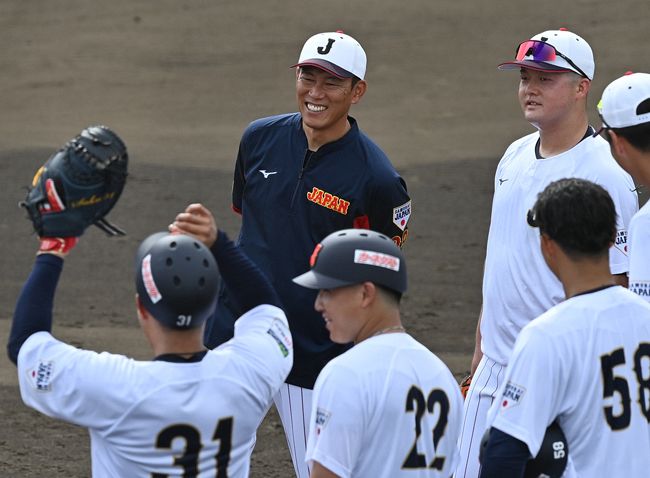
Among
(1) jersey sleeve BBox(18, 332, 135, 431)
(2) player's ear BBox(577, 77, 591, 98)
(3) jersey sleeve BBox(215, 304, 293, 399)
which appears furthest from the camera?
(2) player's ear BBox(577, 77, 591, 98)

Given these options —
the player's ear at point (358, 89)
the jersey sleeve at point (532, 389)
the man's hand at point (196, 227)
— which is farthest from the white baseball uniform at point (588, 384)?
the player's ear at point (358, 89)

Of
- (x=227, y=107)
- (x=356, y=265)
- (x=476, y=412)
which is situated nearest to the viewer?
(x=356, y=265)

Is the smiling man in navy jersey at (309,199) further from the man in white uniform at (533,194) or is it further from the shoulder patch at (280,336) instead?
the shoulder patch at (280,336)

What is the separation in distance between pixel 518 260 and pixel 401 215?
63 cm

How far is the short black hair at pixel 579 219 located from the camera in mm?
3502

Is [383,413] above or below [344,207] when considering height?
below

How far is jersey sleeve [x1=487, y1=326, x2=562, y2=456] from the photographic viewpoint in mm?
3400

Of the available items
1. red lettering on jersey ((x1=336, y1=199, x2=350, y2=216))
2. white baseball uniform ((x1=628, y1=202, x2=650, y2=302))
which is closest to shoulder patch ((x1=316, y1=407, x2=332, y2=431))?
white baseball uniform ((x1=628, y1=202, x2=650, y2=302))

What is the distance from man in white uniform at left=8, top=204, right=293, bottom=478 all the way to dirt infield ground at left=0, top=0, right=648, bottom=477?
3.88 m

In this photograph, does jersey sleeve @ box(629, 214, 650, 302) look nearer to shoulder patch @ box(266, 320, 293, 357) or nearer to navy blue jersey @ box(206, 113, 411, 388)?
shoulder patch @ box(266, 320, 293, 357)

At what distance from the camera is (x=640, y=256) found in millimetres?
3967

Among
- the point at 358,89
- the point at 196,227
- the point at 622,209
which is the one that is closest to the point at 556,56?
the point at 622,209

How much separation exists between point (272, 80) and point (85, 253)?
17.2 feet

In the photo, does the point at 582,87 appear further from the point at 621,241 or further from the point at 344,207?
the point at 344,207
